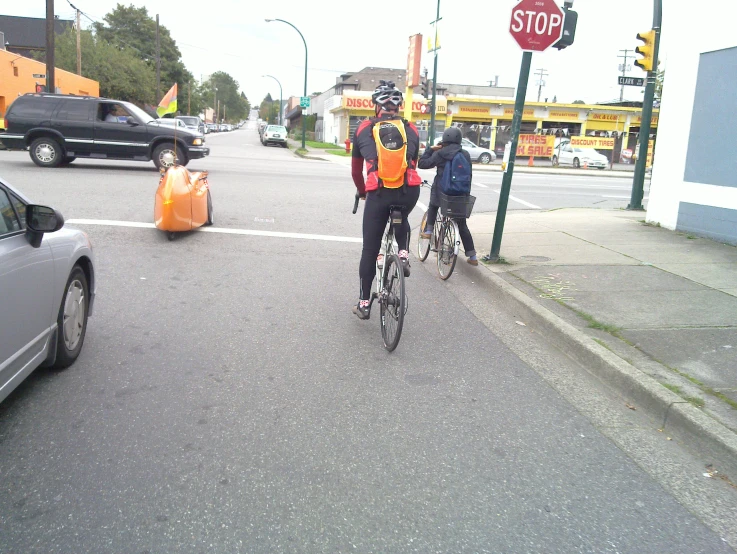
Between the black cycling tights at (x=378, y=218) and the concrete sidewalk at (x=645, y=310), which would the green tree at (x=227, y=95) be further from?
the black cycling tights at (x=378, y=218)

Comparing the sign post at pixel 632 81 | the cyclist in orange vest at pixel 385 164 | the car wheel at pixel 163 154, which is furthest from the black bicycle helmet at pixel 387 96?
the car wheel at pixel 163 154

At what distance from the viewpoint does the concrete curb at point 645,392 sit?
11.7ft

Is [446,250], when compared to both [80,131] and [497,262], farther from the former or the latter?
[80,131]

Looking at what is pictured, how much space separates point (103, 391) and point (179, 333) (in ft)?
3.93

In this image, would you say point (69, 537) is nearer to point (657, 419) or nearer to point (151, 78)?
point (657, 419)

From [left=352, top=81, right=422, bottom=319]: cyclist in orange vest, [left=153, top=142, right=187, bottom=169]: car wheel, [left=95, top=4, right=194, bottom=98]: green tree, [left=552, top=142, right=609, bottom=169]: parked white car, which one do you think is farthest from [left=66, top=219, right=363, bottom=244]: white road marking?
[left=95, top=4, right=194, bottom=98]: green tree

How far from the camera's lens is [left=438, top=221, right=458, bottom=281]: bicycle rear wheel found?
7562 millimetres

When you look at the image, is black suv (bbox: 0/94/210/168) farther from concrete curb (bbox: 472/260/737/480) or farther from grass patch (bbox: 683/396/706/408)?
grass patch (bbox: 683/396/706/408)

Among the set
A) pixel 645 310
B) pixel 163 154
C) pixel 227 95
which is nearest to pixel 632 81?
pixel 645 310

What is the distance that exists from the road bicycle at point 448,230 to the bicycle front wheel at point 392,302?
6.90 ft

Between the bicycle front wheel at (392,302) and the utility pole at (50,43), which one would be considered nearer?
the bicycle front wheel at (392,302)

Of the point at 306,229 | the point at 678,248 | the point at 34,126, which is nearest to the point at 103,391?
the point at 306,229

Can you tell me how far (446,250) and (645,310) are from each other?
2.44 m

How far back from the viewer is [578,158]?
37.0 metres
